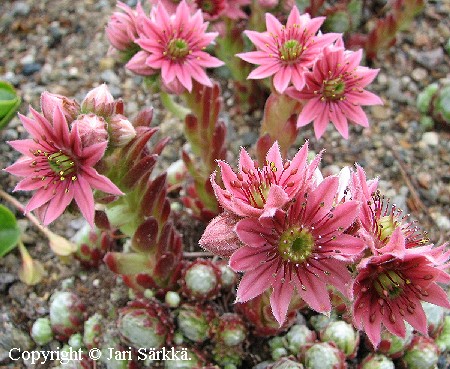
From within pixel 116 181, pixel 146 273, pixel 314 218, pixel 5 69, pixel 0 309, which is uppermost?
pixel 314 218

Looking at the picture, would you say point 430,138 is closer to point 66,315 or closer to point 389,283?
point 389,283

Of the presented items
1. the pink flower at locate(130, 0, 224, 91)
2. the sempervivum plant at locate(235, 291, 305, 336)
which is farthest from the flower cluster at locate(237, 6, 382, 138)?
the sempervivum plant at locate(235, 291, 305, 336)

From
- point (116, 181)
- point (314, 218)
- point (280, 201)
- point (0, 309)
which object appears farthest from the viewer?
point (0, 309)

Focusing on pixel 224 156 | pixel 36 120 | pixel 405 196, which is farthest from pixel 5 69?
pixel 405 196

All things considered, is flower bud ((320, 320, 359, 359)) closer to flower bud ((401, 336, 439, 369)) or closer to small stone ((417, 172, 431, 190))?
flower bud ((401, 336, 439, 369))

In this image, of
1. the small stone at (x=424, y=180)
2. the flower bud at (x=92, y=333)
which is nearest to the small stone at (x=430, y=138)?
the small stone at (x=424, y=180)

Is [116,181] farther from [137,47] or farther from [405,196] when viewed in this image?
[405,196]
